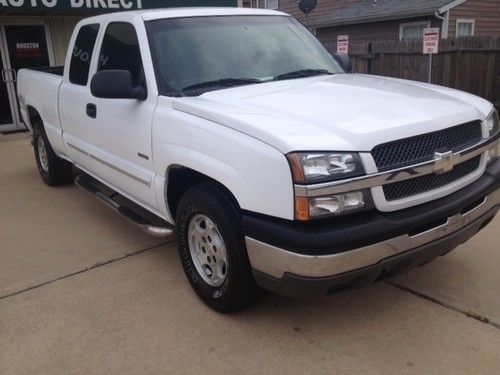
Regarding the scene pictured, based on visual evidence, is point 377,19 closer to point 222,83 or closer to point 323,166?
point 222,83

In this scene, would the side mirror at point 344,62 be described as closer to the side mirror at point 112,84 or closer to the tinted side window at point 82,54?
the side mirror at point 112,84

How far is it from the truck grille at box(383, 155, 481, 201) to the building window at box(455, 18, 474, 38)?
1710 centimetres

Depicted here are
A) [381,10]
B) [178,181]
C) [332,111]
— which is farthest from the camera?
[381,10]

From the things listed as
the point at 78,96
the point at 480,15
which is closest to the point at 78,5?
the point at 78,96

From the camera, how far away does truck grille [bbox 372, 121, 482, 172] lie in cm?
275

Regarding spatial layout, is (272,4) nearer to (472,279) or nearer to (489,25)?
(489,25)

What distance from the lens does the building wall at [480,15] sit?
59.1 feet

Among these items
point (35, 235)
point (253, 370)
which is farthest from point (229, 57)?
point (35, 235)

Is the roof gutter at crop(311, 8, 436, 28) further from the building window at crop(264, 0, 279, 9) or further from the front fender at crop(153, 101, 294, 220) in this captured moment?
the front fender at crop(153, 101, 294, 220)

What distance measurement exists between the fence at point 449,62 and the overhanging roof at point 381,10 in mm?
5346

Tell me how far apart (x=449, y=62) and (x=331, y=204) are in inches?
394

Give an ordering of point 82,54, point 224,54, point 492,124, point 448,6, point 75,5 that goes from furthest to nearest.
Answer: point 448,6, point 75,5, point 82,54, point 224,54, point 492,124

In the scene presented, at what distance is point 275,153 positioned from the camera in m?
2.66

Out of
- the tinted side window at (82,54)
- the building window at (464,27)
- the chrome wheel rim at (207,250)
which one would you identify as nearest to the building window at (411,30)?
the building window at (464,27)
